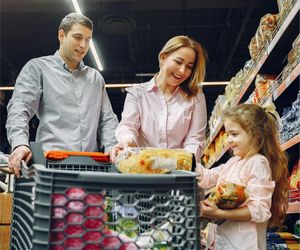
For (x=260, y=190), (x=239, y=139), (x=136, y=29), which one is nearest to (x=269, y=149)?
(x=239, y=139)

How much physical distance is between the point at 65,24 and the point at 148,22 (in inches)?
234

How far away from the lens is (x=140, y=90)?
2004mm

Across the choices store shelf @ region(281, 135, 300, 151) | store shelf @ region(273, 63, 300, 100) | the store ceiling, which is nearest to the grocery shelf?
store shelf @ region(273, 63, 300, 100)

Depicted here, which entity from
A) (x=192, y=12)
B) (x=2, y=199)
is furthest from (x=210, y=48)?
(x=2, y=199)

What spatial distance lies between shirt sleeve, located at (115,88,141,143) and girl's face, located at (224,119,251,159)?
1.34 feet

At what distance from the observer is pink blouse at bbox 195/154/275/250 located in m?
1.51

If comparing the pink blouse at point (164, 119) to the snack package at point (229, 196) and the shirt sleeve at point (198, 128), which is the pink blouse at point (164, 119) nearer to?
the shirt sleeve at point (198, 128)

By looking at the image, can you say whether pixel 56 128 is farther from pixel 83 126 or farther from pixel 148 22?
pixel 148 22

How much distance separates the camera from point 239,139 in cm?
174

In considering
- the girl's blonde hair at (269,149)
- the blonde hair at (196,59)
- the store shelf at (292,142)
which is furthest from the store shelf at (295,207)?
the blonde hair at (196,59)

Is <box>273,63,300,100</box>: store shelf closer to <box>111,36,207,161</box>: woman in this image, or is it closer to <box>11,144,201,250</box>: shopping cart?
<box>111,36,207,161</box>: woman

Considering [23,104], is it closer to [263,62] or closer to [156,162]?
[156,162]

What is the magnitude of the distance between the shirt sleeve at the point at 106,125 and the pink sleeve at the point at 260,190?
699mm

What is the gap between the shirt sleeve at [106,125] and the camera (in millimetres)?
2037
